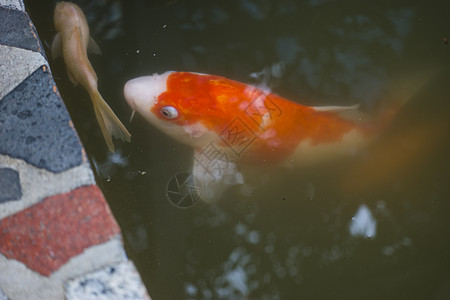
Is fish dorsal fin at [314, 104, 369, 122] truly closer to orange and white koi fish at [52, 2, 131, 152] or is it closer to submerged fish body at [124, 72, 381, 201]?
submerged fish body at [124, 72, 381, 201]

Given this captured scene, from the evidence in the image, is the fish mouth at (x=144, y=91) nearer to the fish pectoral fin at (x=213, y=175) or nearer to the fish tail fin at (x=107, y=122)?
the fish tail fin at (x=107, y=122)

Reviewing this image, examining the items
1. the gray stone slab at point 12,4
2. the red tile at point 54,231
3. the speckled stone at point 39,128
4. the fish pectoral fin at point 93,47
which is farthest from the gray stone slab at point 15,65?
the fish pectoral fin at point 93,47

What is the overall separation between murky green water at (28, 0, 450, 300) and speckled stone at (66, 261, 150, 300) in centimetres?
78

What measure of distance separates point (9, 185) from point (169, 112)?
40.7 inches

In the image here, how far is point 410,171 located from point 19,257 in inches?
92.1

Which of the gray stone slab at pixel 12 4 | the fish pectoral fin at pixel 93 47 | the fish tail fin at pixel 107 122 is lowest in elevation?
the fish tail fin at pixel 107 122

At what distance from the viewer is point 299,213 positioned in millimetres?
2736

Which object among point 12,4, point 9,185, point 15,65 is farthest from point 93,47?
point 9,185

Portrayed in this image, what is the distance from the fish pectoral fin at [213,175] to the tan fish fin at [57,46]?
1.14m

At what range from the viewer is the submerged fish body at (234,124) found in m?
2.52

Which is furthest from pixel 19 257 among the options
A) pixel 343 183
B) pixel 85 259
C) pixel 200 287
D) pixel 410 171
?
pixel 410 171

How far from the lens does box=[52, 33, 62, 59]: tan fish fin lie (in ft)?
9.29

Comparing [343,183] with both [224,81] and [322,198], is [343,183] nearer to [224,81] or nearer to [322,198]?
[322,198]

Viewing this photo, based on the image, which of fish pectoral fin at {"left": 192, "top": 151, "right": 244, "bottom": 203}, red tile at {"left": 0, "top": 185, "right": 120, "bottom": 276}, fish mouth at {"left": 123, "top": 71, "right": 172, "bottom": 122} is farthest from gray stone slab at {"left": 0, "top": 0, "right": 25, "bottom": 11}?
fish pectoral fin at {"left": 192, "top": 151, "right": 244, "bottom": 203}
